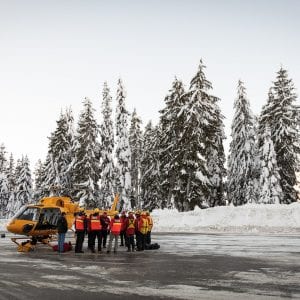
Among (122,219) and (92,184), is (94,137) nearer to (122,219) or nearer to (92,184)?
(92,184)

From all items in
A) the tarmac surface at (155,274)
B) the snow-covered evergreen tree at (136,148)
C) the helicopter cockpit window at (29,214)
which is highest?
the snow-covered evergreen tree at (136,148)

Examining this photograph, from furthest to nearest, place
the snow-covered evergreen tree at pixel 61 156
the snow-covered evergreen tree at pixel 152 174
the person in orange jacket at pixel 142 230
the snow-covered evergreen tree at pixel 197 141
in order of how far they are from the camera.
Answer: the snow-covered evergreen tree at pixel 152 174 → the snow-covered evergreen tree at pixel 61 156 → the snow-covered evergreen tree at pixel 197 141 → the person in orange jacket at pixel 142 230

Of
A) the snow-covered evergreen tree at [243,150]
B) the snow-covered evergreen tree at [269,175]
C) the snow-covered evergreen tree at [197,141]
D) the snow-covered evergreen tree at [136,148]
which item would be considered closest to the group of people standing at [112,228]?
the snow-covered evergreen tree at [197,141]

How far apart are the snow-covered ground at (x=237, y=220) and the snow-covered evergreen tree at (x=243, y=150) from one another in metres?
14.2

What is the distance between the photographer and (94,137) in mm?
49500

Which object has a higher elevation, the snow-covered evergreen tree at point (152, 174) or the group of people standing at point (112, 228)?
the snow-covered evergreen tree at point (152, 174)

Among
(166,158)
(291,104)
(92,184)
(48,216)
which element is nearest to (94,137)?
(92,184)

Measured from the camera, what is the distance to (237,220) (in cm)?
3316

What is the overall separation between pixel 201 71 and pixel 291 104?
12200 mm

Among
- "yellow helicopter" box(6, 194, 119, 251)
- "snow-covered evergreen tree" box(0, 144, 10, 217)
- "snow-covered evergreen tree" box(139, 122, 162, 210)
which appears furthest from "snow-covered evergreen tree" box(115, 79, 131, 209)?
"snow-covered evergreen tree" box(0, 144, 10, 217)

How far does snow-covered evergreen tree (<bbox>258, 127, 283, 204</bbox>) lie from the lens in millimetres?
43406

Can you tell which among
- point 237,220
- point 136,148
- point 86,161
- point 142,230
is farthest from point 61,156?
point 142,230

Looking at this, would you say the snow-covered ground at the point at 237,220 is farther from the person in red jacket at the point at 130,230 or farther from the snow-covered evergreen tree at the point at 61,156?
the snow-covered evergreen tree at the point at 61,156

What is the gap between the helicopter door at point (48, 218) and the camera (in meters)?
19.7
